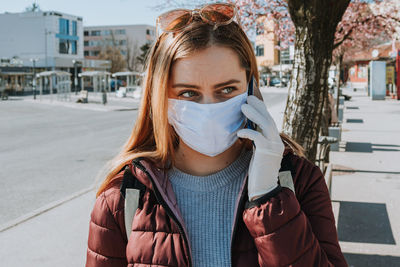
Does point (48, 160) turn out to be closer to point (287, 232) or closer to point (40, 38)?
point (287, 232)

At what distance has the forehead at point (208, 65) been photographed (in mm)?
1638

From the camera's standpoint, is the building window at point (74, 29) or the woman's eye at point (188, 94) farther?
the building window at point (74, 29)

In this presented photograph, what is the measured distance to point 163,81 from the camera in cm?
170

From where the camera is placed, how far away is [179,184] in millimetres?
1728

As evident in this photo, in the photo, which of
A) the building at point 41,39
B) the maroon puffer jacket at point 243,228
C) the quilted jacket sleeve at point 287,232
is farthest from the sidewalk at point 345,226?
the building at point 41,39

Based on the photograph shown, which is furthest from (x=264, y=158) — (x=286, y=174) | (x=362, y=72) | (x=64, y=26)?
(x=64, y=26)

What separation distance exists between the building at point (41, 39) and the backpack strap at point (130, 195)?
74.8 meters

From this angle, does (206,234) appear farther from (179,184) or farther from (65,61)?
(65,61)

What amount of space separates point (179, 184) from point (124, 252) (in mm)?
329

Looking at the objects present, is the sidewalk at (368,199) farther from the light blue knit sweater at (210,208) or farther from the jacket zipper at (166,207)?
the jacket zipper at (166,207)

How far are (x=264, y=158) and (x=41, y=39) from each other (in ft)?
262

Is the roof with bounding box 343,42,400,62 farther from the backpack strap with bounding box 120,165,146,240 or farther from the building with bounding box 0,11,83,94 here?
the building with bounding box 0,11,83,94

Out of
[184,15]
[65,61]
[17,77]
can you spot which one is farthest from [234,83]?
[65,61]

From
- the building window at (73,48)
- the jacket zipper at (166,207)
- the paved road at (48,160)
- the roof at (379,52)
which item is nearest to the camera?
the jacket zipper at (166,207)
